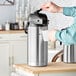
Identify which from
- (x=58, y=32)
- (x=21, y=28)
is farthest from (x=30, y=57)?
(x=21, y=28)

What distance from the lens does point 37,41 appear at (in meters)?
2.27

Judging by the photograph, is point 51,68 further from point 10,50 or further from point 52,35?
point 10,50

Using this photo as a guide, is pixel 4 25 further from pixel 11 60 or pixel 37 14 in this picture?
pixel 37 14

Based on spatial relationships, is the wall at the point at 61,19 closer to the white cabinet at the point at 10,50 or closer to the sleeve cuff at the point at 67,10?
the white cabinet at the point at 10,50

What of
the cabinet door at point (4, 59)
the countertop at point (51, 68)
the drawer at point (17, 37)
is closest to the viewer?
the countertop at point (51, 68)

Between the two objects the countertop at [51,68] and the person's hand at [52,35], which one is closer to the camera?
the person's hand at [52,35]

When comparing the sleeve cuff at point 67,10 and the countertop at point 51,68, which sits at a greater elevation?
the sleeve cuff at point 67,10

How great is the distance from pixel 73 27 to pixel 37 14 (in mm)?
449

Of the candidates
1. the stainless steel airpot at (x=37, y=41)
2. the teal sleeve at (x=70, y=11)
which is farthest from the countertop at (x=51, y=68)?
the teal sleeve at (x=70, y=11)

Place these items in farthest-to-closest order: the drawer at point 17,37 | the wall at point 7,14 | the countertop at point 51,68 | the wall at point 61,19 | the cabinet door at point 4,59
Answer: the wall at point 7,14, the drawer at point 17,37, the cabinet door at point 4,59, the wall at point 61,19, the countertop at point 51,68

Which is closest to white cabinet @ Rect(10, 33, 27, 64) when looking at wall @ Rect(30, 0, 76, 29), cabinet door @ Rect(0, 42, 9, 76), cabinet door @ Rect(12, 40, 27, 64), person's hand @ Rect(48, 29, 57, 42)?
cabinet door @ Rect(12, 40, 27, 64)

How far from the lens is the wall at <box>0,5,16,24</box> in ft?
19.9

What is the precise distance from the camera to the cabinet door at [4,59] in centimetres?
546

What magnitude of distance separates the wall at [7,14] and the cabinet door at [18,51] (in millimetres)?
733
